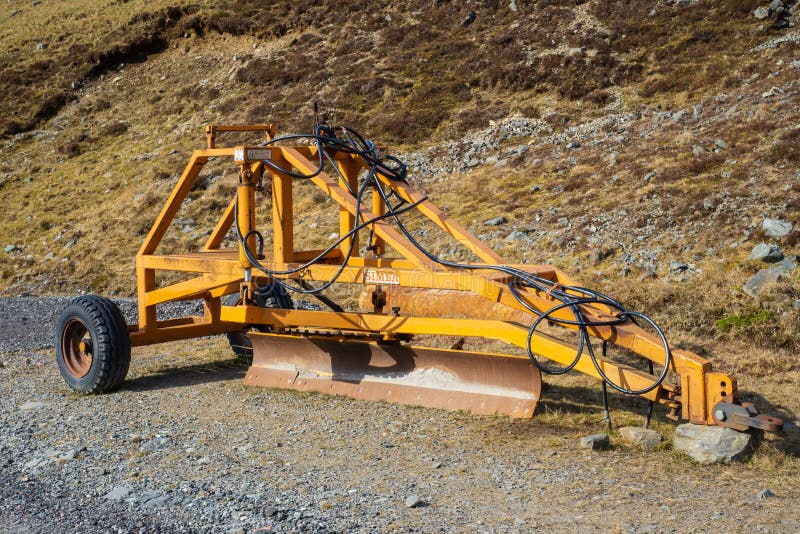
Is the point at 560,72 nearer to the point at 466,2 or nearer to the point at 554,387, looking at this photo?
the point at 466,2

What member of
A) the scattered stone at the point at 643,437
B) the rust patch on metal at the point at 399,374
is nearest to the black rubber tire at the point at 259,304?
the rust patch on metal at the point at 399,374

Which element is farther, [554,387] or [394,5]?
[394,5]

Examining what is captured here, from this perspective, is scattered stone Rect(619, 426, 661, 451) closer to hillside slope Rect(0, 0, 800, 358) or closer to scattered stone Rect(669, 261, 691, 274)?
hillside slope Rect(0, 0, 800, 358)

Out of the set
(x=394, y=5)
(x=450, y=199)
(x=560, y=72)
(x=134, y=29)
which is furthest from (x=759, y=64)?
(x=134, y=29)

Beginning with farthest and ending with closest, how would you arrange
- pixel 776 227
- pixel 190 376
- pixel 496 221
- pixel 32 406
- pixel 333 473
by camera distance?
pixel 496 221
pixel 776 227
pixel 190 376
pixel 32 406
pixel 333 473

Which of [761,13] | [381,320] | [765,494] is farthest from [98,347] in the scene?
[761,13]

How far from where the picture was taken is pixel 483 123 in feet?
79.2

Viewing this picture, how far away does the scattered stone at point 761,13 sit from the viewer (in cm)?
2480

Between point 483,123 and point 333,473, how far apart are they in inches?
758

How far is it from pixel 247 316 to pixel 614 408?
11.4 feet

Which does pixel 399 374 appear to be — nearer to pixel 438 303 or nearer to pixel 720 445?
pixel 438 303

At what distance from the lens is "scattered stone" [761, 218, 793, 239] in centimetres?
1228

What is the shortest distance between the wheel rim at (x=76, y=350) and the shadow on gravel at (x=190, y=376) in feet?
1.51

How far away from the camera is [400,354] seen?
7.82 meters
